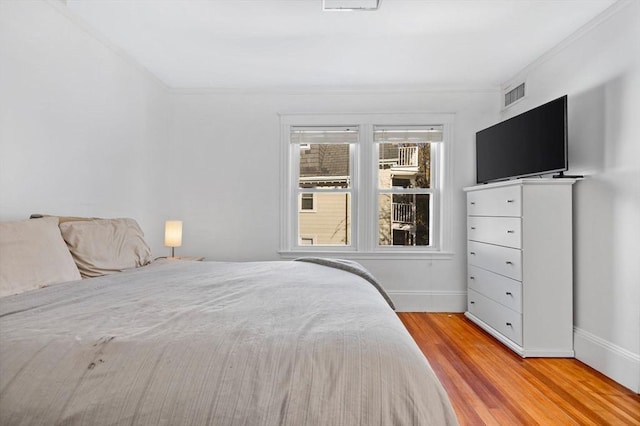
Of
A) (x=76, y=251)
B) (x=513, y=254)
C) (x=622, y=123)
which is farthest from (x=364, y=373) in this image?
(x=622, y=123)

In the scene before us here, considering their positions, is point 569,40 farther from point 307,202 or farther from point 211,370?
point 211,370

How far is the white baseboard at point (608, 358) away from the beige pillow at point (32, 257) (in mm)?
3378

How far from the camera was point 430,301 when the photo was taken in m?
3.83

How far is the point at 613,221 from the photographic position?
7.72 ft

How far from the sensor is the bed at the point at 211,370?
0.83 m

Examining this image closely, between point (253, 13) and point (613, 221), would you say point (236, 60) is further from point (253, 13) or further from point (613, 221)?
point (613, 221)

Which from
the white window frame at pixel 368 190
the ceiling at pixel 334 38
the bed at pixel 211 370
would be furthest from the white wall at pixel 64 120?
the white window frame at pixel 368 190

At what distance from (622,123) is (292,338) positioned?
8.75 ft

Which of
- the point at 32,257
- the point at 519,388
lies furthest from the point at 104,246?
the point at 519,388

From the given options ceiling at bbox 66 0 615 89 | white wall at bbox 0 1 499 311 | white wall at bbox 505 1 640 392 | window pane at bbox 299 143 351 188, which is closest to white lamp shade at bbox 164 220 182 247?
white wall at bbox 0 1 499 311

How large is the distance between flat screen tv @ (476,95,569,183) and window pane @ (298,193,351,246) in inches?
60.3

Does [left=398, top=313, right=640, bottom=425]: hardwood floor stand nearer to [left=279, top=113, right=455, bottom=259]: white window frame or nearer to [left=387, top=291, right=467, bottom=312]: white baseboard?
[left=387, top=291, right=467, bottom=312]: white baseboard

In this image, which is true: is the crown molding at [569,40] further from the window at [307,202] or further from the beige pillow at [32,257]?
the beige pillow at [32,257]

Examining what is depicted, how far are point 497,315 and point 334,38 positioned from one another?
2761 millimetres
